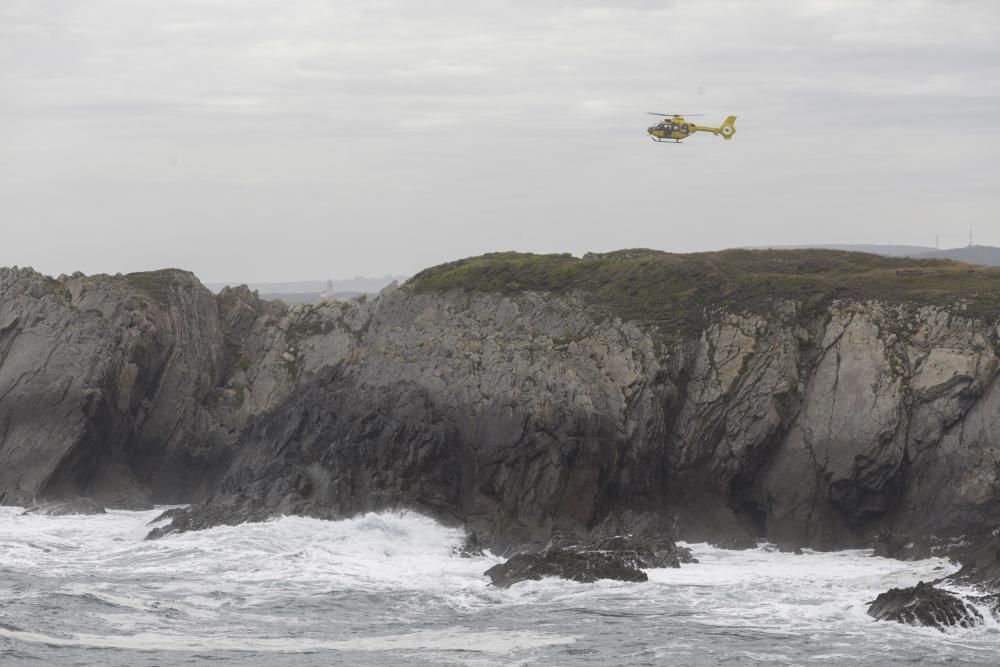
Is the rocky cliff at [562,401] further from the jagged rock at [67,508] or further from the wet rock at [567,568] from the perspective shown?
the wet rock at [567,568]

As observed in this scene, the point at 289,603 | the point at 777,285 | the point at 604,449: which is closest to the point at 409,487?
the point at 604,449

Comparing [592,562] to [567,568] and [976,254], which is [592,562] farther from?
[976,254]

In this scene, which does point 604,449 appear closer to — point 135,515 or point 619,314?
point 619,314

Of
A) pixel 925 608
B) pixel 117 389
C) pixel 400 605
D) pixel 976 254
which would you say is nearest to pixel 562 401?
pixel 400 605

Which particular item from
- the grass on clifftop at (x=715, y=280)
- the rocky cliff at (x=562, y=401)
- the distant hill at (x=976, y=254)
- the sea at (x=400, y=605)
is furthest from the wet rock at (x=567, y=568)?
the distant hill at (x=976, y=254)

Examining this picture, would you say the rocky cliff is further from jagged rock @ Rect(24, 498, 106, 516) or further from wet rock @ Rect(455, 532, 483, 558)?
jagged rock @ Rect(24, 498, 106, 516)

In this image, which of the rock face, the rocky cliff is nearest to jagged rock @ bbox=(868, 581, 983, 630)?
the rocky cliff
